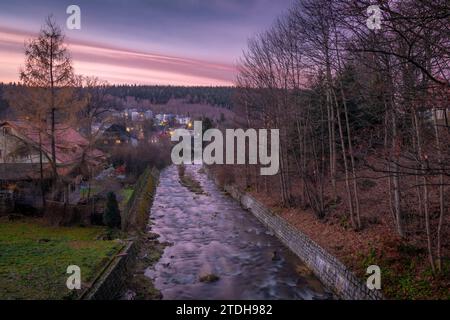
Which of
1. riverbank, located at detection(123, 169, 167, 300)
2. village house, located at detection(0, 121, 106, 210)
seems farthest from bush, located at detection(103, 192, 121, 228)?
village house, located at detection(0, 121, 106, 210)

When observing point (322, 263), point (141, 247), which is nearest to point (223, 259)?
point (141, 247)

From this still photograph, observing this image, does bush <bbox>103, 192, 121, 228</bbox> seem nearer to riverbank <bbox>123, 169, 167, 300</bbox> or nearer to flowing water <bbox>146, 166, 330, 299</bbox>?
riverbank <bbox>123, 169, 167, 300</bbox>

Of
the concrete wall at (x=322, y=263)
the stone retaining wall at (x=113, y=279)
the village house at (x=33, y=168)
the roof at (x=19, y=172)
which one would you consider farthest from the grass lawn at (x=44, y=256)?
the concrete wall at (x=322, y=263)

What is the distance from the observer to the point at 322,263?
16859 millimetres

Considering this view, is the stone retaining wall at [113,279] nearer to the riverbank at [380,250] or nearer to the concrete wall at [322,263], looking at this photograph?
the concrete wall at [322,263]

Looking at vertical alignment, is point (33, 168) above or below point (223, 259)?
above

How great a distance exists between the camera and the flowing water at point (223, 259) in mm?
15867

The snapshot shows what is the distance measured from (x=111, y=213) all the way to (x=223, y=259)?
716 centimetres

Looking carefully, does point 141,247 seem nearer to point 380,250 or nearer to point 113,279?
point 113,279

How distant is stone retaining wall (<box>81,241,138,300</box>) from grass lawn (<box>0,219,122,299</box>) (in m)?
0.37

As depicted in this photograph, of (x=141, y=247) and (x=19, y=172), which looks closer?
(x=141, y=247)

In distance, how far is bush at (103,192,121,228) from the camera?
22875 millimetres
